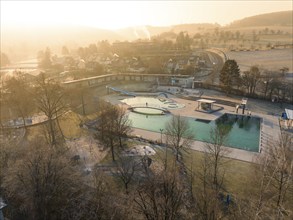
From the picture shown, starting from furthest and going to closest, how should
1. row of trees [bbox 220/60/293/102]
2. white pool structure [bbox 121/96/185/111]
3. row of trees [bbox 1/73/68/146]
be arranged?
row of trees [bbox 220/60/293/102] < white pool structure [bbox 121/96/185/111] < row of trees [bbox 1/73/68/146]

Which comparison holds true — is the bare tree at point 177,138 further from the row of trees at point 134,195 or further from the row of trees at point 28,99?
the row of trees at point 28,99

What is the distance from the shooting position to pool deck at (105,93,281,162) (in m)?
14.4

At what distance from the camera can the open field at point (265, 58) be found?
142ft

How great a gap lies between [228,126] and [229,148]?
4.69 m

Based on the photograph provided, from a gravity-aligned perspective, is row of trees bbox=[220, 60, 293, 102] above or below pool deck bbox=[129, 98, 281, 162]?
above

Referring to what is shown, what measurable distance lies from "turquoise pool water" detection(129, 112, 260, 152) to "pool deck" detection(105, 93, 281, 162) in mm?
482

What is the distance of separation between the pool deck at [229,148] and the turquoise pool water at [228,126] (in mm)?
482

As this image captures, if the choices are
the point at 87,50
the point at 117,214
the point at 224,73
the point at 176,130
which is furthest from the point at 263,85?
the point at 87,50

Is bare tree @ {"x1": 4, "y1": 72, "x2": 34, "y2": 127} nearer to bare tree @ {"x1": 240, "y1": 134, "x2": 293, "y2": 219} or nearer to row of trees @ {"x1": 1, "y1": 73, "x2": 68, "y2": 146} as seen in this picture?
row of trees @ {"x1": 1, "y1": 73, "x2": 68, "y2": 146}

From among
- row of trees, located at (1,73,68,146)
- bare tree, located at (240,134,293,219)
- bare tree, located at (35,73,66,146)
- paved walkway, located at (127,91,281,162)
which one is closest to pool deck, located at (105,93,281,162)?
paved walkway, located at (127,91,281,162)

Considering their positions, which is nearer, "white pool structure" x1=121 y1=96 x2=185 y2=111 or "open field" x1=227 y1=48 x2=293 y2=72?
"white pool structure" x1=121 y1=96 x2=185 y2=111

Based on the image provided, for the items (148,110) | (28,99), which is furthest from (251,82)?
(28,99)

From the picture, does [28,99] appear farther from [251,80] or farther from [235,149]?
[251,80]

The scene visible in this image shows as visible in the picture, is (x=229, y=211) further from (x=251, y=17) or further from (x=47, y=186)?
(x=251, y=17)
